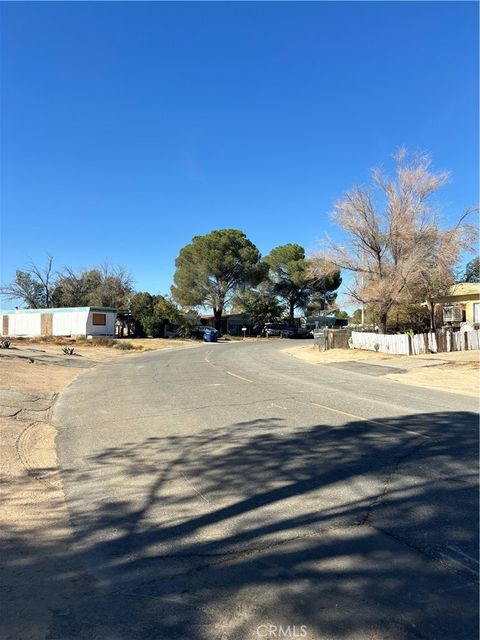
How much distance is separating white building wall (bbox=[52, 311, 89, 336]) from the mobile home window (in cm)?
77

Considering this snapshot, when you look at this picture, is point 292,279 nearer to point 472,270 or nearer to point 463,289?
point 472,270

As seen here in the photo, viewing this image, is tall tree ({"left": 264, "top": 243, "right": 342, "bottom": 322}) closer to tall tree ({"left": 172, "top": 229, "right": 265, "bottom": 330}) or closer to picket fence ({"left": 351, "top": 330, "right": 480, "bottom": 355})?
tall tree ({"left": 172, "top": 229, "right": 265, "bottom": 330})

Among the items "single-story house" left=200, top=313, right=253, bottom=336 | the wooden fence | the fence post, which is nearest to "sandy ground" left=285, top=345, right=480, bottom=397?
the wooden fence

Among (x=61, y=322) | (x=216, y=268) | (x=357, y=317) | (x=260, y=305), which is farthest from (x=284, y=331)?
(x=61, y=322)

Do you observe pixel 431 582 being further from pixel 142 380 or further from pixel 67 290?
pixel 67 290

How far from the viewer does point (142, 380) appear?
1631 centimetres

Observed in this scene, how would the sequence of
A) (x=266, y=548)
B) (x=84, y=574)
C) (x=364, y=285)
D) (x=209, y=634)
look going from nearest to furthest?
(x=209, y=634)
(x=84, y=574)
(x=266, y=548)
(x=364, y=285)

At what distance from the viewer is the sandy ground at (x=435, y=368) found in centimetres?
1467

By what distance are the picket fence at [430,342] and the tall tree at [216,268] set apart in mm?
36122

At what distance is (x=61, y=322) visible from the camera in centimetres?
4709

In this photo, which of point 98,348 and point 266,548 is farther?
point 98,348

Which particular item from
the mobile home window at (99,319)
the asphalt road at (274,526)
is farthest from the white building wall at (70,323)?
the asphalt road at (274,526)

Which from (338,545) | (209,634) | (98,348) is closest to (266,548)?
(338,545)

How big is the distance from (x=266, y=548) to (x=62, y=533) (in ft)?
5.94
